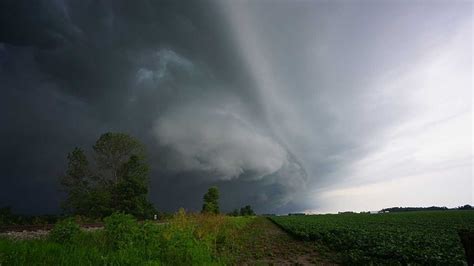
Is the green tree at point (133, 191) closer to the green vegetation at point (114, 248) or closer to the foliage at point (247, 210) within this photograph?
the green vegetation at point (114, 248)

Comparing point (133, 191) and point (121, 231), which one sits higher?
point (133, 191)

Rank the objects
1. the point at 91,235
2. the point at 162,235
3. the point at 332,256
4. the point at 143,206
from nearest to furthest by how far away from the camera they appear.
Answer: the point at 162,235
the point at 91,235
the point at 332,256
the point at 143,206

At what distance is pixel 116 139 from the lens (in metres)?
49.8

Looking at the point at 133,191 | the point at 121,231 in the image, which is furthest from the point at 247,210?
the point at 121,231

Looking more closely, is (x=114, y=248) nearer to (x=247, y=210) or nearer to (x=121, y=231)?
(x=121, y=231)

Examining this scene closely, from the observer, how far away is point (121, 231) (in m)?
11.9

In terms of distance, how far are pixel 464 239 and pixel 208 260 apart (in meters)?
7.68

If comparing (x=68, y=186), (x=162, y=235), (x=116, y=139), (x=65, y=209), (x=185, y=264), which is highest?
(x=116, y=139)

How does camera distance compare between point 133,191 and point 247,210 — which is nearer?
point 133,191

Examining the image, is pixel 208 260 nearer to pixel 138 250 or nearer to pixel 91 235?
pixel 138 250

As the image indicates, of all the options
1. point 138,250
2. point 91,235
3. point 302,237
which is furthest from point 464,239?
point 302,237

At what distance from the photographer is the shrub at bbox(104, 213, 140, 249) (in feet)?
37.2

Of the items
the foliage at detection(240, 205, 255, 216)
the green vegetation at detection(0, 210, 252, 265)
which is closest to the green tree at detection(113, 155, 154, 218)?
the green vegetation at detection(0, 210, 252, 265)

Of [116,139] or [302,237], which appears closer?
[302,237]
